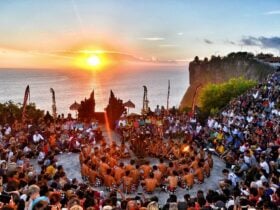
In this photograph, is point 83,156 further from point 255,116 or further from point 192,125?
point 255,116

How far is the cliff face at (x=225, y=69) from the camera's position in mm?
73438

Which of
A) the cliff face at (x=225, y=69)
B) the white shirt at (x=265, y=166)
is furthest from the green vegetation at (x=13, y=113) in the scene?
the cliff face at (x=225, y=69)

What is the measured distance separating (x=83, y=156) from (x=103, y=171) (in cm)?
268

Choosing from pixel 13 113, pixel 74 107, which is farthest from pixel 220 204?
pixel 13 113

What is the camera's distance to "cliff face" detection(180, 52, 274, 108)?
241 ft

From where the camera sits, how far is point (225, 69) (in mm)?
93500

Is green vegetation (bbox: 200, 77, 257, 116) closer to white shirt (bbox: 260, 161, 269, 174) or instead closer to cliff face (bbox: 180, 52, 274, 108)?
cliff face (bbox: 180, 52, 274, 108)

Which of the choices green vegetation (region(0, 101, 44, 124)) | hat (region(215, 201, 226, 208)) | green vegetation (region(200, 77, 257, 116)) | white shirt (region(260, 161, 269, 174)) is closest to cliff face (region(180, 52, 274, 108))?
green vegetation (region(200, 77, 257, 116))

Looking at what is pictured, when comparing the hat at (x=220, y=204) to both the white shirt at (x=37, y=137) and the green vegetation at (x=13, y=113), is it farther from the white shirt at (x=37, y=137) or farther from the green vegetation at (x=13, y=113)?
the green vegetation at (x=13, y=113)

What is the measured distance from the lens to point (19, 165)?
17.7 meters

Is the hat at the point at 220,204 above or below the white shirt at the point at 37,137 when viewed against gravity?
above

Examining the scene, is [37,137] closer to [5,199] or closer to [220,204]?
[5,199]

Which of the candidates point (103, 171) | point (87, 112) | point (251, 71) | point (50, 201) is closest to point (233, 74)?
point (251, 71)

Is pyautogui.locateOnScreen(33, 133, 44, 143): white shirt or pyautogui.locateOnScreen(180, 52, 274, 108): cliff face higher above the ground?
pyautogui.locateOnScreen(180, 52, 274, 108): cliff face
